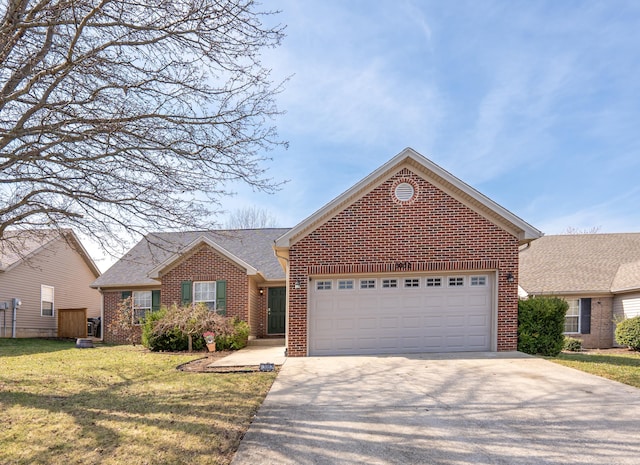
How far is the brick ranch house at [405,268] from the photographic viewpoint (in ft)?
35.4

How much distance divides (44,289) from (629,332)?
88.2 feet

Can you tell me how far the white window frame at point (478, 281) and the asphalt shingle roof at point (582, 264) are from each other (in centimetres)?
718

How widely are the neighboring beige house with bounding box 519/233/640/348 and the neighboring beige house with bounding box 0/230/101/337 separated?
819 inches

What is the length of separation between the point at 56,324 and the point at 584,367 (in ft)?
78.0

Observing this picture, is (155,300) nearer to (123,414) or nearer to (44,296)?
(44,296)

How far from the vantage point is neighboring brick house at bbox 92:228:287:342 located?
50.3ft

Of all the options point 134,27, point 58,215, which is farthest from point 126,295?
point 134,27

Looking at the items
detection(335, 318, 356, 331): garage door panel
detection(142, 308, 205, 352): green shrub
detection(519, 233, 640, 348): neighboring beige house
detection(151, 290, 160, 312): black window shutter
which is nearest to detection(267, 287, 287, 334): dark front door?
detection(142, 308, 205, 352): green shrub

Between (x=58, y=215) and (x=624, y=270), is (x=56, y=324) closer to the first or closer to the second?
(x=58, y=215)

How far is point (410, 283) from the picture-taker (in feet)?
36.3

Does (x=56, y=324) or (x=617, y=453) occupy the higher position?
(x=617, y=453)

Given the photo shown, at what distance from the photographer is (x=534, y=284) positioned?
17391 millimetres

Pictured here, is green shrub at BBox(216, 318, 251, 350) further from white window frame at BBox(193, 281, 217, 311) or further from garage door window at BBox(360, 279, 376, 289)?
garage door window at BBox(360, 279, 376, 289)

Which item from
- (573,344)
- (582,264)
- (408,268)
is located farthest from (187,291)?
(582,264)
